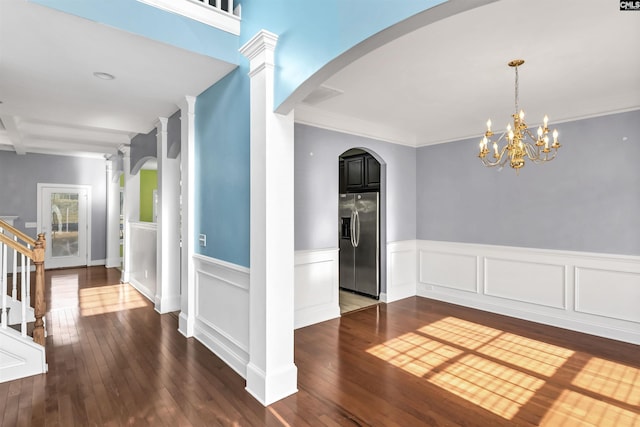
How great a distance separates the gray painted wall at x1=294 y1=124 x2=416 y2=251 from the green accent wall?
23.0ft

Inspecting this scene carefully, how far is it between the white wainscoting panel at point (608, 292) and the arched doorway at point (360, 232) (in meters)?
2.61

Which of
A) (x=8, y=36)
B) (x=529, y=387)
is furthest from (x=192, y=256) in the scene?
(x=529, y=387)

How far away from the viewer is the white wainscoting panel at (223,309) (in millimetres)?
2945

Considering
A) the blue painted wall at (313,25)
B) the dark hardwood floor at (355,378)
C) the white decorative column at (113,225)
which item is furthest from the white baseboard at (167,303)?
the white decorative column at (113,225)

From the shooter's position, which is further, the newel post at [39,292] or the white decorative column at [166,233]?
the white decorative column at [166,233]

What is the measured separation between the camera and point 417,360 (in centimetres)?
330

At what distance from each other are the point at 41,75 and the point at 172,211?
7.00ft

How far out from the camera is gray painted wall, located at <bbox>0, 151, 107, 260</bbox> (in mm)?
7559

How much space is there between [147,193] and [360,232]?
703 centimetres

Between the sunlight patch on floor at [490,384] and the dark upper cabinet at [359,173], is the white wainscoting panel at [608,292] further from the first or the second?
the dark upper cabinet at [359,173]

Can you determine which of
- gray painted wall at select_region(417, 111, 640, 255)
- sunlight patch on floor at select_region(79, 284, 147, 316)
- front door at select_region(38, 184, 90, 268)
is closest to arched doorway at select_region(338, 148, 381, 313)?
gray painted wall at select_region(417, 111, 640, 255)

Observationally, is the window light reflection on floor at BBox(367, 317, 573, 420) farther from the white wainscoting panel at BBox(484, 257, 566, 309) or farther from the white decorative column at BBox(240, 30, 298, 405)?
the white decorative column at BBox(240, 30, 298, 405)

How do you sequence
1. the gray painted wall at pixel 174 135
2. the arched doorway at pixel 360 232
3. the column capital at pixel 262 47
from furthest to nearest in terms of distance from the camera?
the arched doorway at pixel 360 232, the gray painted wall at pixel 174 135, the column capital at pixel 262 47

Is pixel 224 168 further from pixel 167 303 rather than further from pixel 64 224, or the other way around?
pixel 64 224
